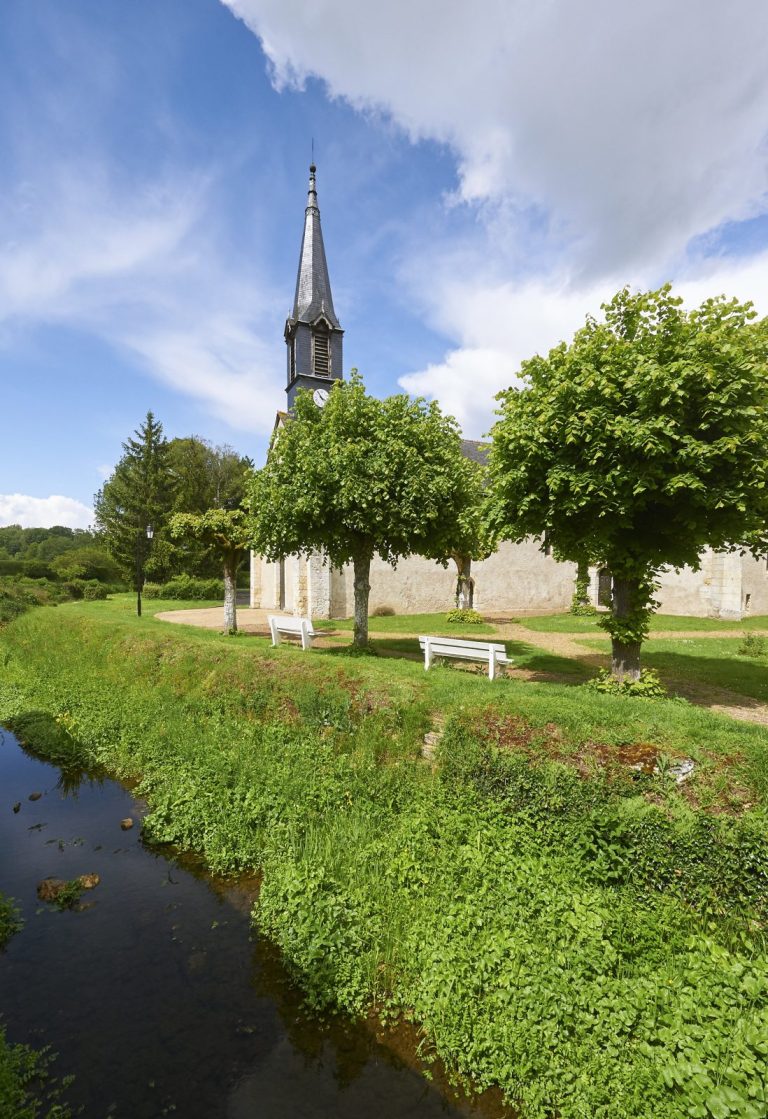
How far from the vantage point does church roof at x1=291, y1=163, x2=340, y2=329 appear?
25.3 m

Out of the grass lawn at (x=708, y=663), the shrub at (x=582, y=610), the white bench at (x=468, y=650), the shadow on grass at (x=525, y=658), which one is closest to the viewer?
the white bench at (x=468, y=650)

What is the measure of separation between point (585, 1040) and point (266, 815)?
4111 millimetres

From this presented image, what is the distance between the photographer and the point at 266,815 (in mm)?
6539

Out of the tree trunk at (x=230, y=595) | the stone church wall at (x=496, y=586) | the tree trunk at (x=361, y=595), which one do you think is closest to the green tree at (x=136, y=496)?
the stone church wall at (x=496, y=586)

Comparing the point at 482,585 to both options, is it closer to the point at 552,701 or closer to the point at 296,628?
the point at 296,628

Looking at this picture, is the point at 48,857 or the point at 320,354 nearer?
the point at 48,857

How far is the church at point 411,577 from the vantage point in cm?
2255

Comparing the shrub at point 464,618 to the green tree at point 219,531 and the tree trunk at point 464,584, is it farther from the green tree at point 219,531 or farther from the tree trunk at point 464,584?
the green tree at point 219,531

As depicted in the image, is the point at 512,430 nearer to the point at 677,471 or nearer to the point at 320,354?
the point at 677,471

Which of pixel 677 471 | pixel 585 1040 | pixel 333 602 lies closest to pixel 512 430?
pixel 677 471

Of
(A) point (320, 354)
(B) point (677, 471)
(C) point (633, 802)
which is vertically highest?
(A) point (320, 354)

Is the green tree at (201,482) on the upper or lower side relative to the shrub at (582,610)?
upper

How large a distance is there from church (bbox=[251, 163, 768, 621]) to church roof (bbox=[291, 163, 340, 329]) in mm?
50

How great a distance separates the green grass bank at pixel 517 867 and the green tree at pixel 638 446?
264 cm
